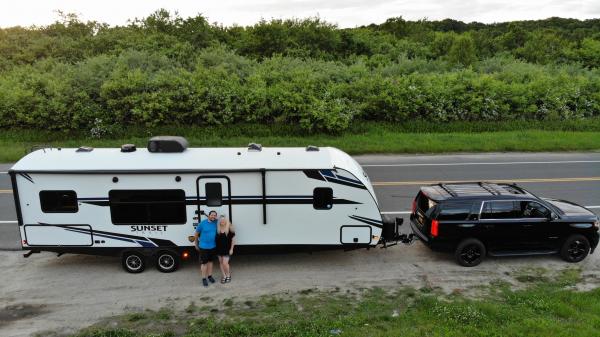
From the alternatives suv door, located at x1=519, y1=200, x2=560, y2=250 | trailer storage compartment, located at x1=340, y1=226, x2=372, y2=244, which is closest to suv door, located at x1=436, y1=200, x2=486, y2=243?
suv door, located at x1=519, y1=200, x2=560, y2=250

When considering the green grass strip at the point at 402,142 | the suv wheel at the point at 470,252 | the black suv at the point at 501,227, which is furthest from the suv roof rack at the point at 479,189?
the green grass strip at the point at 402,142

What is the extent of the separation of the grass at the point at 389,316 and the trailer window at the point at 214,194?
226cm

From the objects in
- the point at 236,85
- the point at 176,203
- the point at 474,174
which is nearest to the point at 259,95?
the point at 236,85

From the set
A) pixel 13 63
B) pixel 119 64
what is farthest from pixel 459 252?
pixel 13 63

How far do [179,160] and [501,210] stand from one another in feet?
24.4

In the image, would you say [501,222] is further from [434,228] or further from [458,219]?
[434,228]

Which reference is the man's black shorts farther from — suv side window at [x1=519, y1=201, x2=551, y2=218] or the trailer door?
suv side window at [x1=519, y1=201, x2=551, y2=218]

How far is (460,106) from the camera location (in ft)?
92.8

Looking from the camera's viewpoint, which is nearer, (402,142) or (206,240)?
(206,240)

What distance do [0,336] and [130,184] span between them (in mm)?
3666

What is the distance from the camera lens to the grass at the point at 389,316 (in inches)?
328

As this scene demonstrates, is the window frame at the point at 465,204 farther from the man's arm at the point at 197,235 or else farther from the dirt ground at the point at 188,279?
the man's arm at the point at 197,235

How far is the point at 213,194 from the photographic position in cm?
1074

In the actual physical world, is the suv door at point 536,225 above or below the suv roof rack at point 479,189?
below
